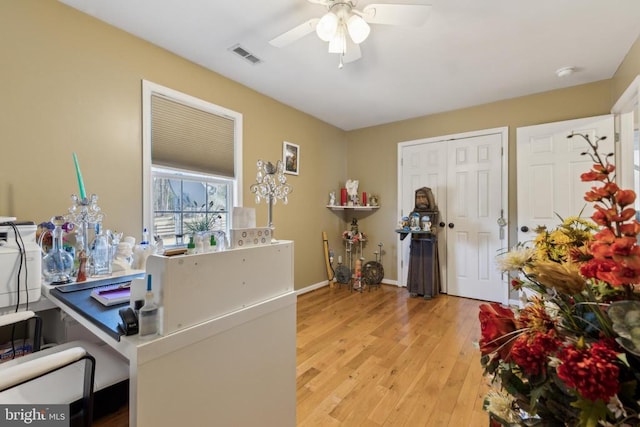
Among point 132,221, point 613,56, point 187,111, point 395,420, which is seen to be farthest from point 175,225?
point 613,56

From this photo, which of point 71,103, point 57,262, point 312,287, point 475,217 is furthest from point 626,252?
point 312,287

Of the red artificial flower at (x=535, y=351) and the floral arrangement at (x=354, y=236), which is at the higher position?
the red artificial flower at (x=535, y=351)

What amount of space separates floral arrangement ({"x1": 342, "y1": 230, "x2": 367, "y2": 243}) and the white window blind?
83.5 inches

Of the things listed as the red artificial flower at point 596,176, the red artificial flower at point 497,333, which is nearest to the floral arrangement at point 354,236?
the red artificial flower at point 497,333

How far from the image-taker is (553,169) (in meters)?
2.99

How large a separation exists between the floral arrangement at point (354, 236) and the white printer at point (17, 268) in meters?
3.48

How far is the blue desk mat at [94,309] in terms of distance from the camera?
913 millimetres

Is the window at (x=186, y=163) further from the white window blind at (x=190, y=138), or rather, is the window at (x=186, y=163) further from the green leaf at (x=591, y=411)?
the green leaf at (x=591, y=411)

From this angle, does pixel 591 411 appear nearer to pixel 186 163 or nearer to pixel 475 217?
pixel 186 163

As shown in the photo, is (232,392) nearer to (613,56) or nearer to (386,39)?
(386,39)

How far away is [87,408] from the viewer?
89cm

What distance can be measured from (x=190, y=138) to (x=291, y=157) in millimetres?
1358

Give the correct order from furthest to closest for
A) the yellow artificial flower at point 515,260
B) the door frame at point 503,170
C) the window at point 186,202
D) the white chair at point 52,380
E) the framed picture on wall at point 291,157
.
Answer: the framed picture on wall at point 291,157 < the door frame at point 503,170 < the window at point 186,202 < the white chair at point 52,380 < the yellow artificial flower at point 515,260

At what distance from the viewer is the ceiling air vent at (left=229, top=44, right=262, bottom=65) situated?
2324 millimetres
